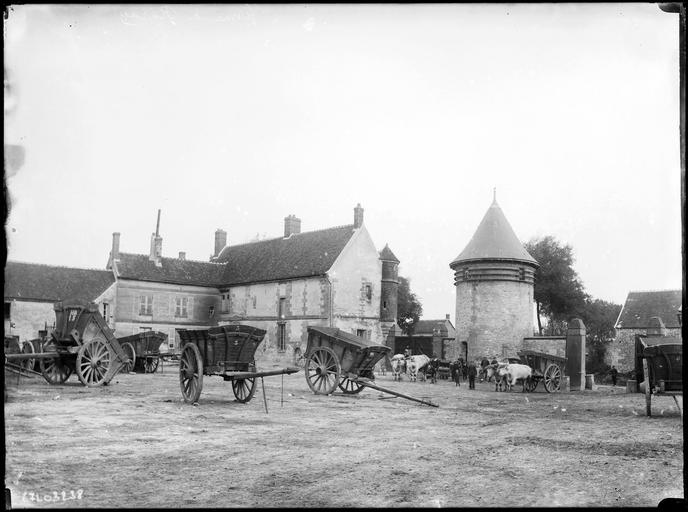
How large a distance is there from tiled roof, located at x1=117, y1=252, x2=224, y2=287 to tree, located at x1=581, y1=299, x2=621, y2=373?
2378 centimetres

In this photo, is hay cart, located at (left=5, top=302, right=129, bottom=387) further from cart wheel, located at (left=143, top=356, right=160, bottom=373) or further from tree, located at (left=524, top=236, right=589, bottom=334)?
tree, located at (left=524, top=236, right=589, bottom=334)

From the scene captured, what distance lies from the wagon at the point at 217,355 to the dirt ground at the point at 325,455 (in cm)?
60

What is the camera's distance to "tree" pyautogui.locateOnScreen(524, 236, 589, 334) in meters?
46.2

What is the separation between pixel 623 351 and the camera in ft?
114

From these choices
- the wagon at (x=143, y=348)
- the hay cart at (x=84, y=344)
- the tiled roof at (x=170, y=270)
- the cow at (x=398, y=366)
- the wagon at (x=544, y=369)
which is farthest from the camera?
the tiled roof at (x=170, y=270)

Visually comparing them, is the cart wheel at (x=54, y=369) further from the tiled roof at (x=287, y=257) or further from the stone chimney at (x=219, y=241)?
the stone chimney at (x=219, y=241)

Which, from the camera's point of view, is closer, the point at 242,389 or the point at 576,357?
the point at 242,389

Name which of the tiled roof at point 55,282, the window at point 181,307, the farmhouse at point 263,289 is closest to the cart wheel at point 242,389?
the farmhouse at point 263,289

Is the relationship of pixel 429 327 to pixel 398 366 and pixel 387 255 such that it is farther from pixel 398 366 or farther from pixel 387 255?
pixel 398 366

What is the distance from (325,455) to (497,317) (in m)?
20.0

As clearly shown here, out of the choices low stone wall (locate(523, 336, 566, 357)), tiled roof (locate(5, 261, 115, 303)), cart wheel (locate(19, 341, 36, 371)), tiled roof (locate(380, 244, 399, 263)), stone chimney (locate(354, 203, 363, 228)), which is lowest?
cart wheel (locate(19, 341, 36, 371))

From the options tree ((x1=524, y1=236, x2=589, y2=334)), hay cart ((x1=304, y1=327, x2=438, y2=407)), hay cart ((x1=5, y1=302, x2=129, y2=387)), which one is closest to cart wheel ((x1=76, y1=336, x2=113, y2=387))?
hay cart ((x1=5, y1=302, x2=129, y2=387))

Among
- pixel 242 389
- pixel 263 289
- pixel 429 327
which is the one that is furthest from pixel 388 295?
pixel 429 327

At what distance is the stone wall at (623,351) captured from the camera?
3384 cm
